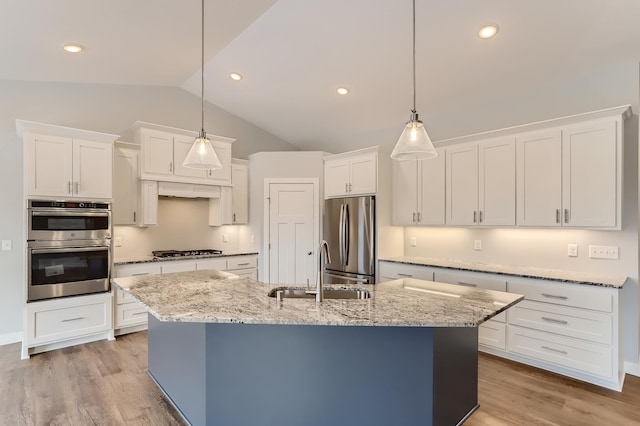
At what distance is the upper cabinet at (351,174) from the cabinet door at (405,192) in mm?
335

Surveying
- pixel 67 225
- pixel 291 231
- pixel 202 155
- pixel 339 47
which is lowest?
pixel 291 231

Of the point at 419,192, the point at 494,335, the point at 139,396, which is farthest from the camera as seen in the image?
the point at 419,192

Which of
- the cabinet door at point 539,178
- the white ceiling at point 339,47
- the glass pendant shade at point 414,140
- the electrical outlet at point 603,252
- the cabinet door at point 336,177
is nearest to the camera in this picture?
the glass pendant shade at point 414,140

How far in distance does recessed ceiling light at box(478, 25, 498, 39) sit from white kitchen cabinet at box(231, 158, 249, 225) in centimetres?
365

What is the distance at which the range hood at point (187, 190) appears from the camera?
456 centimetres

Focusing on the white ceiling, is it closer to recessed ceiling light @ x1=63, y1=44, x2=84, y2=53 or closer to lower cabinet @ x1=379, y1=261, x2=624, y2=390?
recessed ceiling light @ x1=63, y1=44, x2=84, y2=53

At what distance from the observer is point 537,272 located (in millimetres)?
3355

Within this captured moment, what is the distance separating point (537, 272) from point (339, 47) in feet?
9.81

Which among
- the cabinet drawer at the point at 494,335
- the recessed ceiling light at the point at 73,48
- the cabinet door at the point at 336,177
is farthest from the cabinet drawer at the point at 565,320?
the recessed ceiling light at the point at 73,48

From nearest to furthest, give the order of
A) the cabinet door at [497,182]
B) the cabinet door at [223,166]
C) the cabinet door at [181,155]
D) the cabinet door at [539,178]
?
the cabinet door at [539,178] → the cabinet door at [497,182] → the cabinet door at [181,155] → the cabinet door at [223,166]

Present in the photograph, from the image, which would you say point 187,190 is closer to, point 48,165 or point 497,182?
point 48,165

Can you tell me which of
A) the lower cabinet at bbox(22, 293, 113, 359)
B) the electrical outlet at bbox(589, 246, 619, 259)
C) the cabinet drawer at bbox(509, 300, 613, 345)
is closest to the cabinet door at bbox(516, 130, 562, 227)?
the electrical outlet at bbox(589, 246, 619, 259)

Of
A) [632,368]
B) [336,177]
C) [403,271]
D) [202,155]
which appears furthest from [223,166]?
[632,368]

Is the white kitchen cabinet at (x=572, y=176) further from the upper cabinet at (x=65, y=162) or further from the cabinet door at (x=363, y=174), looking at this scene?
the upper cabinet at (x=65, y=162)
